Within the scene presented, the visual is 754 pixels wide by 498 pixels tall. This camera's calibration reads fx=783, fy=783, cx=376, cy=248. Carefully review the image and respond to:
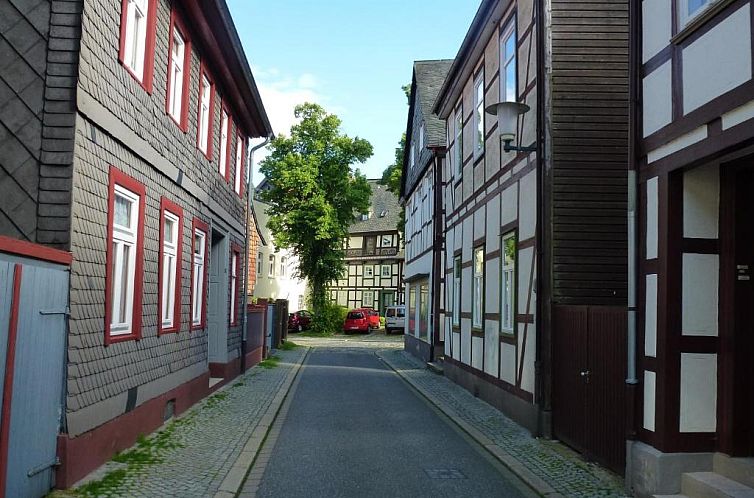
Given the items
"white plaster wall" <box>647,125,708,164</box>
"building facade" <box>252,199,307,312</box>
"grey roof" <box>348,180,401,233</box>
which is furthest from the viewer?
"grey roof" <box>348,180,401,233</box>

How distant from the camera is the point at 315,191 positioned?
45688mm

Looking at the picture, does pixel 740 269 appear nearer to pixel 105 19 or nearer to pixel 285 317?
pixel 105 19

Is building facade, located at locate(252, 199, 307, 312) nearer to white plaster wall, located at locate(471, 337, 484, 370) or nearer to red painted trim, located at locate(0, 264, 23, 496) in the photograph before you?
white plaster wall, located at locate(471, 337, 484, 370)

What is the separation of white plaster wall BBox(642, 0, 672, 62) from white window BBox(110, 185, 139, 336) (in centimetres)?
550

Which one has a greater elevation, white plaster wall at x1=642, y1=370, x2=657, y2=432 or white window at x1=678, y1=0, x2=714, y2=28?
white window at x1=678, y1=0, x2=714, y2=28

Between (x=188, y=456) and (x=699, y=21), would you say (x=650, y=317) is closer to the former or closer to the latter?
(x=699, y=21)

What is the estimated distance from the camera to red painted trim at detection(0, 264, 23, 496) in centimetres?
539

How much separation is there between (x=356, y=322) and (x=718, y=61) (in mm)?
42920

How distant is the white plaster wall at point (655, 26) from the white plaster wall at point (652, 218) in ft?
3.92

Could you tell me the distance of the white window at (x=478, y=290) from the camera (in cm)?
1512

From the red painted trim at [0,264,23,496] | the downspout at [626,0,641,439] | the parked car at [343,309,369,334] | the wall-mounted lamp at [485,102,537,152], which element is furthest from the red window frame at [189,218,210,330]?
the parked car at [343,309,369,334]

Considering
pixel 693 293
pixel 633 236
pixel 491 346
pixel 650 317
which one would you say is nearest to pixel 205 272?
pixel 491 346

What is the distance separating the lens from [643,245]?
708 centimetres

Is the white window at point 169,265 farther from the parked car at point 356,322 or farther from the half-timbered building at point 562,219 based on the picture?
the parked car at point 356,322
